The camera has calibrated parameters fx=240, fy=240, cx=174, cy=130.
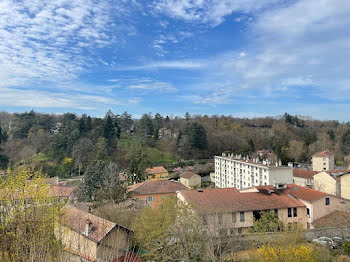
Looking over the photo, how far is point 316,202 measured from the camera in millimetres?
18781

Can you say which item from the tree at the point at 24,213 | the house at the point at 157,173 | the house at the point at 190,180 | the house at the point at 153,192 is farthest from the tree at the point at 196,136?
the tree at the point at 24,213

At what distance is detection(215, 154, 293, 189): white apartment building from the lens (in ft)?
94.2

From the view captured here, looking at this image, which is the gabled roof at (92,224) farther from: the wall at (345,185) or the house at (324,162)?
the house at (324,162)

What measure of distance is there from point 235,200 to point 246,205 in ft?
2.87

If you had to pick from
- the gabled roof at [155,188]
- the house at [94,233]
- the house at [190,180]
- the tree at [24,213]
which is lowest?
the house at [190,180]

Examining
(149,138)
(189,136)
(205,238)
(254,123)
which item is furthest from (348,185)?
(254,123)

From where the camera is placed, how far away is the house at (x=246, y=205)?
17391mm

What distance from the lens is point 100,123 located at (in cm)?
5081

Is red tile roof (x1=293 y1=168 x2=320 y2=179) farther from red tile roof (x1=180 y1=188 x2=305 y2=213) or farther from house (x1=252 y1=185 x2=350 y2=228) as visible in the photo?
red tile roof (x1=180 y1=188 x2=305 y2=213)

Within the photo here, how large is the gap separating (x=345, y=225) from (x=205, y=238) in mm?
12817

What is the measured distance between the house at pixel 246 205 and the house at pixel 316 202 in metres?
0.37

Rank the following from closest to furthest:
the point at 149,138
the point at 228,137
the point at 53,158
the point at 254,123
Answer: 1. the point at 53,158
2. the point at 149,138
3. the point at 228,137
4. the point at 254,123

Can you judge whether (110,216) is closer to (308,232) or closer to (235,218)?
(235,218)

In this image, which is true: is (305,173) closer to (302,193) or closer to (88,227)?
(302,193)
